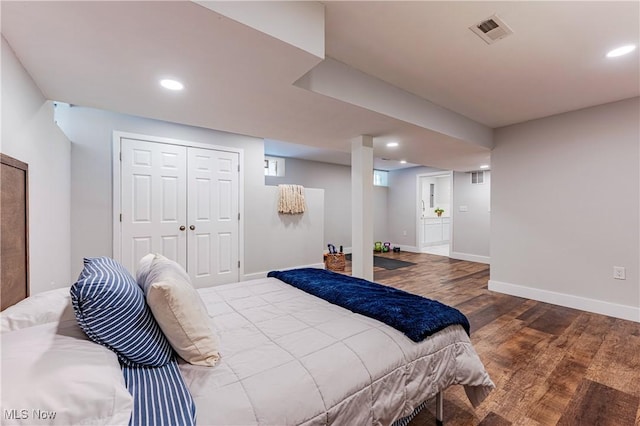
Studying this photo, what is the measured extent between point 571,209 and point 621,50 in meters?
1.92

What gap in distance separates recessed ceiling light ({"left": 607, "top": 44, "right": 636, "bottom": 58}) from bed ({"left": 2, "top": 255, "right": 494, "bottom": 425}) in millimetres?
2447

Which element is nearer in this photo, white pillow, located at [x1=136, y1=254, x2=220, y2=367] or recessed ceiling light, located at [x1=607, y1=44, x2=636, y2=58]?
white pillow, located at [x1=136, y1=254, x2=220, y2=367]

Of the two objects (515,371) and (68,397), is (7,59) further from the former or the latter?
(515,371)

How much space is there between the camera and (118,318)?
0.93 m

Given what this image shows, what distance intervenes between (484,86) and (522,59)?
0.47m

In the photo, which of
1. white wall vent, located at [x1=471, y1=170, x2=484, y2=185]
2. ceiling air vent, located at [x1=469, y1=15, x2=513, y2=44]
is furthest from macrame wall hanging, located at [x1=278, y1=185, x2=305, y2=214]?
white wall vent, located at [x1=471, y1=170, x2=484, y2=185]

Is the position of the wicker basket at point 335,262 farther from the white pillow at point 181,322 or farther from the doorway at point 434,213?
the white pillow at point 181,322

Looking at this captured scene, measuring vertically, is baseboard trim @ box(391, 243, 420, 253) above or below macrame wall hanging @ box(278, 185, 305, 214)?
below

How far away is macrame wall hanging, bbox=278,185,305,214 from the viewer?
479cm

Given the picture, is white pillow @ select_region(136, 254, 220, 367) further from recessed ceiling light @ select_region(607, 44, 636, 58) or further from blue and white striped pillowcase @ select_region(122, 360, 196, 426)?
recessed ceiling light @ select_region(607, 44, 636, 58)

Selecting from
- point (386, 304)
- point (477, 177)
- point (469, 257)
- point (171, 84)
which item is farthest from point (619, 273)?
point (171, 84)

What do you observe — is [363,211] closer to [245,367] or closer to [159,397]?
[245,367]

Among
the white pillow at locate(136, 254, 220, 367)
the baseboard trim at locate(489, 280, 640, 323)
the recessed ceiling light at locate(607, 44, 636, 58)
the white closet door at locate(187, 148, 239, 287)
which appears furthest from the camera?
the white closet door at locate(187, 148, 239, 287)

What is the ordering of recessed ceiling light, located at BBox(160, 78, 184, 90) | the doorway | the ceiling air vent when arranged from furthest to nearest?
the doorway → recessed ceiling light, located at BBox(160, 78, 184, 90) → the ceiling air vent
